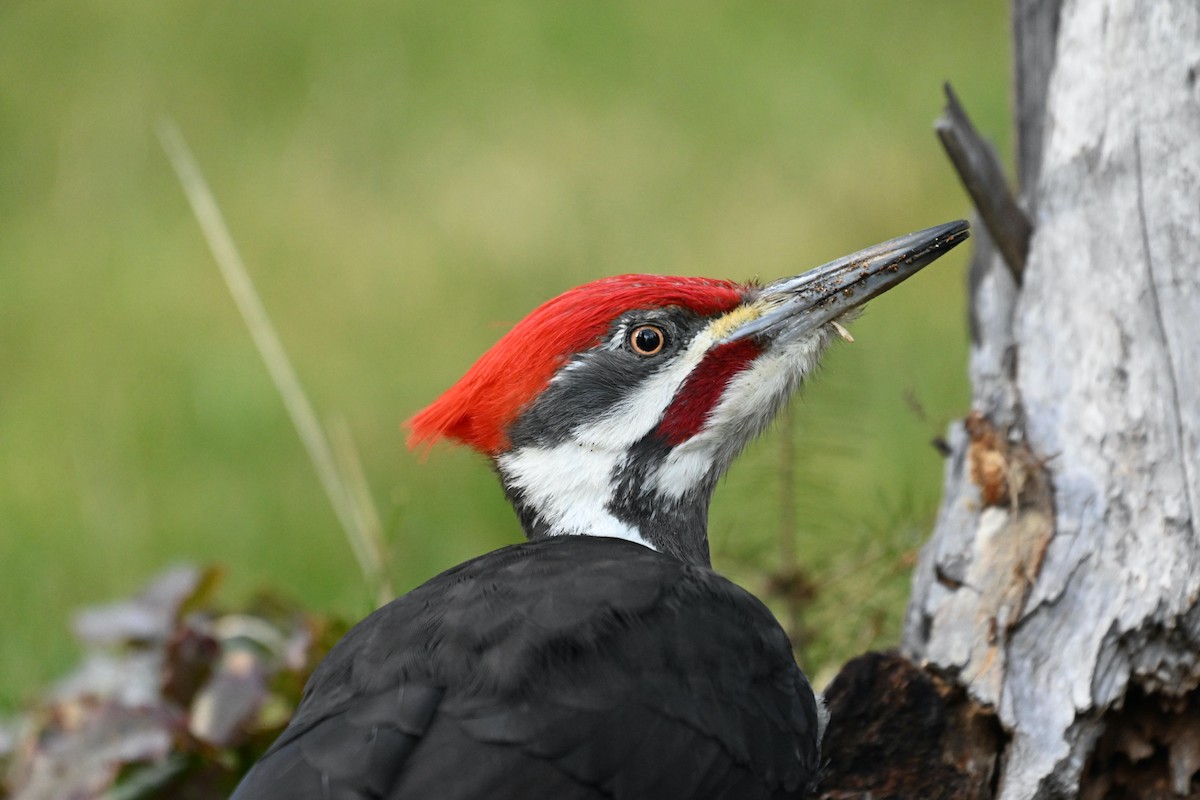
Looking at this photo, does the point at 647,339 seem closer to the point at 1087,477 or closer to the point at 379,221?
the point at 1087,477

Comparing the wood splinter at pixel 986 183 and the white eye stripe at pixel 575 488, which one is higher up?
the wood splinter at pixel 986 183

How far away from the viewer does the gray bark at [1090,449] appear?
2801 mm

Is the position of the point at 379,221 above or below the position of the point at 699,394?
above

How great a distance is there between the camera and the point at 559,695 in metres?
2.46

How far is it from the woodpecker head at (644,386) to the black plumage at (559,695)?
11.8 inches

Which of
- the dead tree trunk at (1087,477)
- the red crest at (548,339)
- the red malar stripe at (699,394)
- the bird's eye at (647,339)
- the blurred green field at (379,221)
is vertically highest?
the blurred green field at (379,221)

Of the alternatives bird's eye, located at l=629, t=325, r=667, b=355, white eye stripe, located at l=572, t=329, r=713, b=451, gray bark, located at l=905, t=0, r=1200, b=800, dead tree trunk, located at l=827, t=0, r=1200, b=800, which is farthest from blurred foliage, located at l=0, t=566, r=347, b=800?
gray bark, located at l=905, t=0, r=1200, b=800

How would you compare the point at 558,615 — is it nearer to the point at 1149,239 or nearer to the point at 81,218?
the point at 1149,239

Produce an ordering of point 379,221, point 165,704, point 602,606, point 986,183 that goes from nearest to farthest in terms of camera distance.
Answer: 1. point 602,606
2. point 986,183
3. point 165,704
4. point 379,221

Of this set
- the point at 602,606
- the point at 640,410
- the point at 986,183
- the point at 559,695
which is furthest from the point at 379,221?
the point at 559,695

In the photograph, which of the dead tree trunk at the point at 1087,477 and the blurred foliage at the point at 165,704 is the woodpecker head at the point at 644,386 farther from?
the blurred foliage at the point at 165,704

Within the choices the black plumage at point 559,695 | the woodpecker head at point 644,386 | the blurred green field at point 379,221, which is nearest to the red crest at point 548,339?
the woodpecker head at point 644,386

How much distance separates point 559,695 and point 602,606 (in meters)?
0.20

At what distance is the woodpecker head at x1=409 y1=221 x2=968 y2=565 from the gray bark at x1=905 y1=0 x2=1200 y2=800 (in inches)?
15.3
